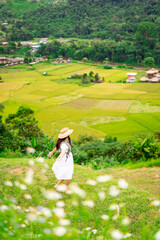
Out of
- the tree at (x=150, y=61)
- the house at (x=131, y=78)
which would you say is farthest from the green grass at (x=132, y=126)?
the tree at (x=150, y=61)

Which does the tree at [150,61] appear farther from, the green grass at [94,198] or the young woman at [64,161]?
the young woman at [64,161]

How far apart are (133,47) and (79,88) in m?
27.6

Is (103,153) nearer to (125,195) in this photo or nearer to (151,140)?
(151,140)

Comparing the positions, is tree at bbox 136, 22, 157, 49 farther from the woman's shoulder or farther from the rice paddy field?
the woman's shoulder

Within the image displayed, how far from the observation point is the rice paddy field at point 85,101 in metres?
26.8

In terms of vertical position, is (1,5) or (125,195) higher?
(1,5)

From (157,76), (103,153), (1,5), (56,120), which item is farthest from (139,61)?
(1,5)

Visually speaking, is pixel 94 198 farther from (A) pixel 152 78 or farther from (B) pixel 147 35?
(B) pixel 147 35

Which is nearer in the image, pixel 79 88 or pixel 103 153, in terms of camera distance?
pixel 103 153

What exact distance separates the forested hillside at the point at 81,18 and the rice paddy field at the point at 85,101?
3838 centimetres

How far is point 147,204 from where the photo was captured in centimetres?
496

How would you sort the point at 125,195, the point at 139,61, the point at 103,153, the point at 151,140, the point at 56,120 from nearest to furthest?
the point at 125,195 → the point at 151,140 → the point at 103,153 → the point at 56,120 → the point at 139,61

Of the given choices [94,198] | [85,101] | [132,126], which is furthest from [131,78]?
[94,198]

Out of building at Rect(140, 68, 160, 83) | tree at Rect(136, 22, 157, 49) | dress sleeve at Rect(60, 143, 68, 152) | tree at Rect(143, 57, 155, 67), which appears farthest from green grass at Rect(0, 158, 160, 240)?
tree at Rect(136, 22, 157, 49)
